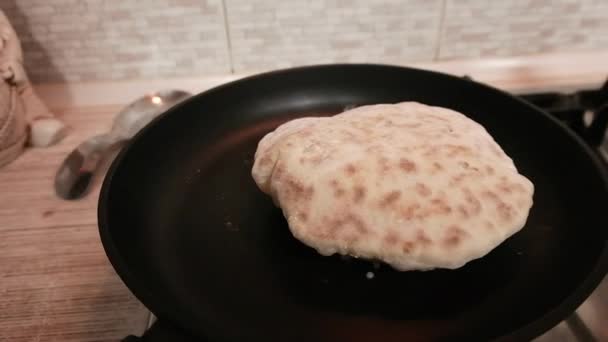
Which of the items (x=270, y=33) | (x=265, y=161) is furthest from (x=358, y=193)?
(x=270, y=33)

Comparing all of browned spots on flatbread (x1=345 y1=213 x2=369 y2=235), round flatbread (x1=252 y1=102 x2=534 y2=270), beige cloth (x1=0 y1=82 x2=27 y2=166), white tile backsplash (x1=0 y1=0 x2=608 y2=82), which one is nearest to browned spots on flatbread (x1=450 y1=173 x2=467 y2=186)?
round flatbread (x1=252 y1=102 x2=534 y2=270)

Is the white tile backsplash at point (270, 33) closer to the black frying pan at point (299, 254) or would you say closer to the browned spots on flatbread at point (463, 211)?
the black frying pan at point (299, 254)

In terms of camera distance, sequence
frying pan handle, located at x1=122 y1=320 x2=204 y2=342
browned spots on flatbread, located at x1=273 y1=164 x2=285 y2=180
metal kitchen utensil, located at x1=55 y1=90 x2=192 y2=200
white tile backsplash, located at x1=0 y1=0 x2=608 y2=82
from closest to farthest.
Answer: frying pan handle, located at x1=122 y1=320 x2=204 y2=342
browned spots on flatbread, located at x1=273 y1=164 x2=285 y2=180
metal kitchen utensil, located at x1=55 y1=90 x2=192 y2=200
white tile backsplash, located at x1=0 y1=0 x2=608 y2=82

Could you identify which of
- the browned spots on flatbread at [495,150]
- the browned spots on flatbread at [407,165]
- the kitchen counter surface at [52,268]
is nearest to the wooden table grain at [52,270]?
the kitchen counter surface at [52,268]

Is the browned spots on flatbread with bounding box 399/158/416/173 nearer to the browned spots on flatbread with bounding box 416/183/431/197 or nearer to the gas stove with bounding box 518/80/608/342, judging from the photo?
the browned spots on flatbread with bounding box 416/183/431/197

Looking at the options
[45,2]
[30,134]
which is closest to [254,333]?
[30,134]

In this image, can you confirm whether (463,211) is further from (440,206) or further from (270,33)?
(270,33)

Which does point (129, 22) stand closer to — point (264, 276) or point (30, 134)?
point (30, 134)
